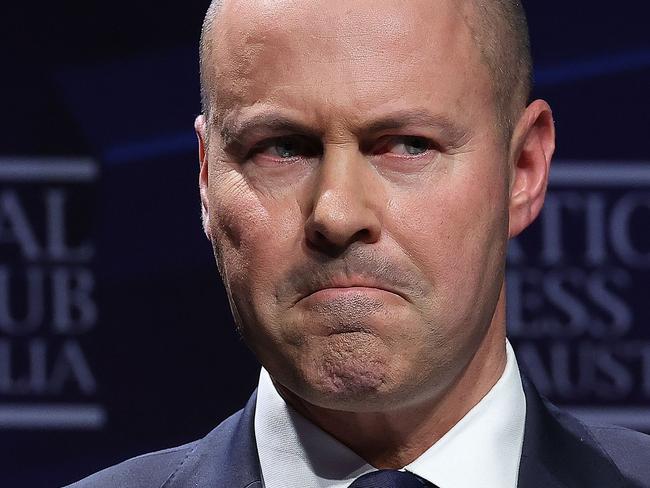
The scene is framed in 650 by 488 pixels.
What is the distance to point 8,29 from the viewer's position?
2490mm

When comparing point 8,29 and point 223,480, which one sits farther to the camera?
point 8,29

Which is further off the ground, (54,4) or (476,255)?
(54,4)

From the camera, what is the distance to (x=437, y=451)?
137cm

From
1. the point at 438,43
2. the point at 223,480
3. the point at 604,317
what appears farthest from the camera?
the point at 604,317

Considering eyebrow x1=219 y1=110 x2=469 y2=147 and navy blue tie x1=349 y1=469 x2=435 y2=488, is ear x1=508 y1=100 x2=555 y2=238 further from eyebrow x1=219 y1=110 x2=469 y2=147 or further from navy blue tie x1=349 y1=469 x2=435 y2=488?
navy blue tie x1=349 y1=469 x2=435 y2=488

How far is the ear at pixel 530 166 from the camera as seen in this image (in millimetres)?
1425

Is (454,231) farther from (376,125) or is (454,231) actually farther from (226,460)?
(226,460)

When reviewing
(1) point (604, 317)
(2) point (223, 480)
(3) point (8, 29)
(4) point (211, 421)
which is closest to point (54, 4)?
(3) point (8, 29)

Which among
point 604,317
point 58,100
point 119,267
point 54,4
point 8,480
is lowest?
point 8,480

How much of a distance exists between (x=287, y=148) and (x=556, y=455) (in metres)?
0.44

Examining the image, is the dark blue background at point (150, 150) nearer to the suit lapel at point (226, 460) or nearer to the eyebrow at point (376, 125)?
the suit lapel at point (226, 460)

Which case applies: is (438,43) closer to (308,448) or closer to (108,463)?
(308,448)

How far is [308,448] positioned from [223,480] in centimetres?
12

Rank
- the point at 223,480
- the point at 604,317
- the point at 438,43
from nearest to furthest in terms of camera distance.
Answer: the point at 438,43
the point at 223,480
the point at 604,317
